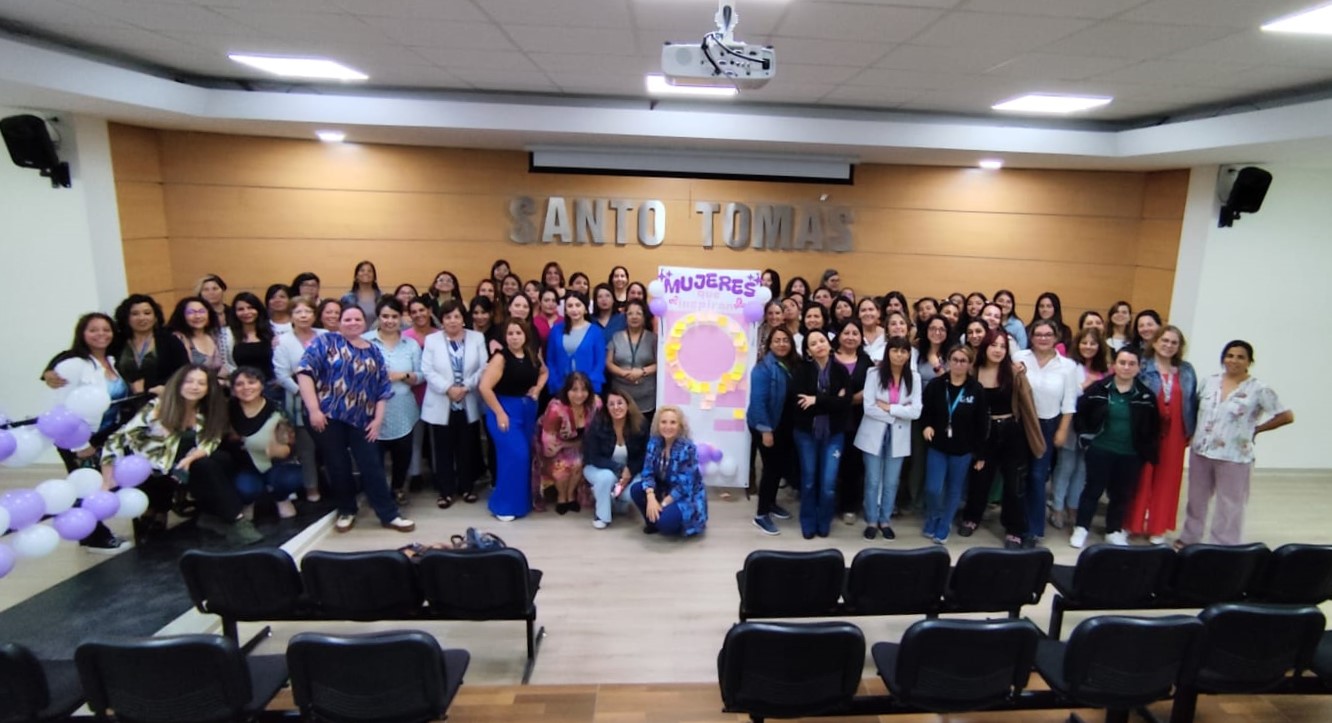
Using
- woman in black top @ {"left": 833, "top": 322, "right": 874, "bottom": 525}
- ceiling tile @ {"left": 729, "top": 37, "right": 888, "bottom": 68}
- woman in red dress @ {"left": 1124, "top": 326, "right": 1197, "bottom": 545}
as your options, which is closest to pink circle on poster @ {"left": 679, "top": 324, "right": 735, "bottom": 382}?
woman in black top @ {"left": 833, "top": 322, "right": 874, "bottom": 525}

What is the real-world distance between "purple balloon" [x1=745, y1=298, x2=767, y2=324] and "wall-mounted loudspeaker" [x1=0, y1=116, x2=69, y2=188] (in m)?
5.72

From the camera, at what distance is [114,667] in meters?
2.36

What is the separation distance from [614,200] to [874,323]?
3.48 metres

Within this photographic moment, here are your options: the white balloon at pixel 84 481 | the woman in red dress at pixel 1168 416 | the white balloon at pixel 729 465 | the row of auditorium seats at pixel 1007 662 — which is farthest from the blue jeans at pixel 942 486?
the white balloon at pixel 84 481

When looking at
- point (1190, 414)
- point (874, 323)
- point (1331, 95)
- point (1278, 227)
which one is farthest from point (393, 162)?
point (1278, 227)

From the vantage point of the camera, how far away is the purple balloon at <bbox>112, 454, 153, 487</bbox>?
3.91 metres

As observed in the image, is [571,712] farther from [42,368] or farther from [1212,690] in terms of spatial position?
[42,368]

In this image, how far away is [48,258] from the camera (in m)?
5.84

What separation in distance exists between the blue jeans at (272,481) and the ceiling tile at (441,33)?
2.94m

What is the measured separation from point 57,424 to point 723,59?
386cm

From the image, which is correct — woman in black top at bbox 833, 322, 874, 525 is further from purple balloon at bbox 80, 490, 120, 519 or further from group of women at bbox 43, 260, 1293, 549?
purple balloon at bbox 80, 490, 120, 519

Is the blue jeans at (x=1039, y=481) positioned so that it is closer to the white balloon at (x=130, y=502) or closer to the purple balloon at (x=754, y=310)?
the purple balloon at (x=754, y=310)

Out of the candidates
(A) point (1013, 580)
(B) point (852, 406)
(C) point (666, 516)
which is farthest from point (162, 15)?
(A) point (1013, 580)

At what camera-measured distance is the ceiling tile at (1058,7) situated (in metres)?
3.16
